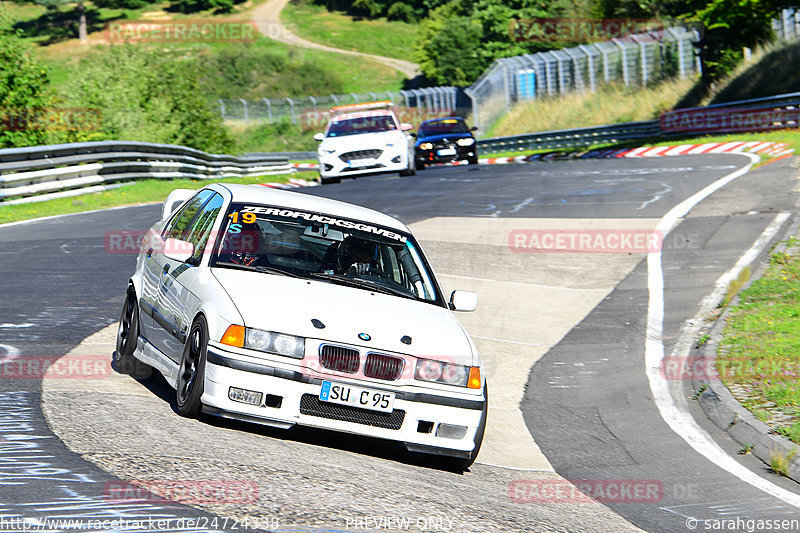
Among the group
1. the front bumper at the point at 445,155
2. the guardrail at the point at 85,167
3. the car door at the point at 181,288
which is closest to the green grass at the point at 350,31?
the front bumper at the point at 445,155

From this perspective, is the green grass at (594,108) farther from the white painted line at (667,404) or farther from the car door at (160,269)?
the car door at (160,269)

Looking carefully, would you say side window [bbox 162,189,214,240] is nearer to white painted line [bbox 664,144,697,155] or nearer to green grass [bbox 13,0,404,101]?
white painted line [bbox 664,144,697,155]

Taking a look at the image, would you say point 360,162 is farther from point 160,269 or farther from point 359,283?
point 359,283

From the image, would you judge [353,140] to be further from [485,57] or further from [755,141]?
[485,57]

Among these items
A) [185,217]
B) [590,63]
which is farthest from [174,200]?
[590,63]

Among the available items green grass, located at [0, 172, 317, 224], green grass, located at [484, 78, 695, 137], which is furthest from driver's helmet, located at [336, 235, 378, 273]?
green grass, located at [484, 78, 695, 137]

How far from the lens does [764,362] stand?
9.42 metres

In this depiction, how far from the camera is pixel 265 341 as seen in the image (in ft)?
20.7

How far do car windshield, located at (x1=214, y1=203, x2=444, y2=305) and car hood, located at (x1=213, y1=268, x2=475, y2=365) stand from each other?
0.69 feet

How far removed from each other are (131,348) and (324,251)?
65.5 inches

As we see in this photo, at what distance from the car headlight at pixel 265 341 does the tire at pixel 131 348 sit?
1856 mm

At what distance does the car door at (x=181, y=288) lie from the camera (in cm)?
691

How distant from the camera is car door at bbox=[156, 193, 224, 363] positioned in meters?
6.91

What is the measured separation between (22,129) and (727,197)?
676 inches
